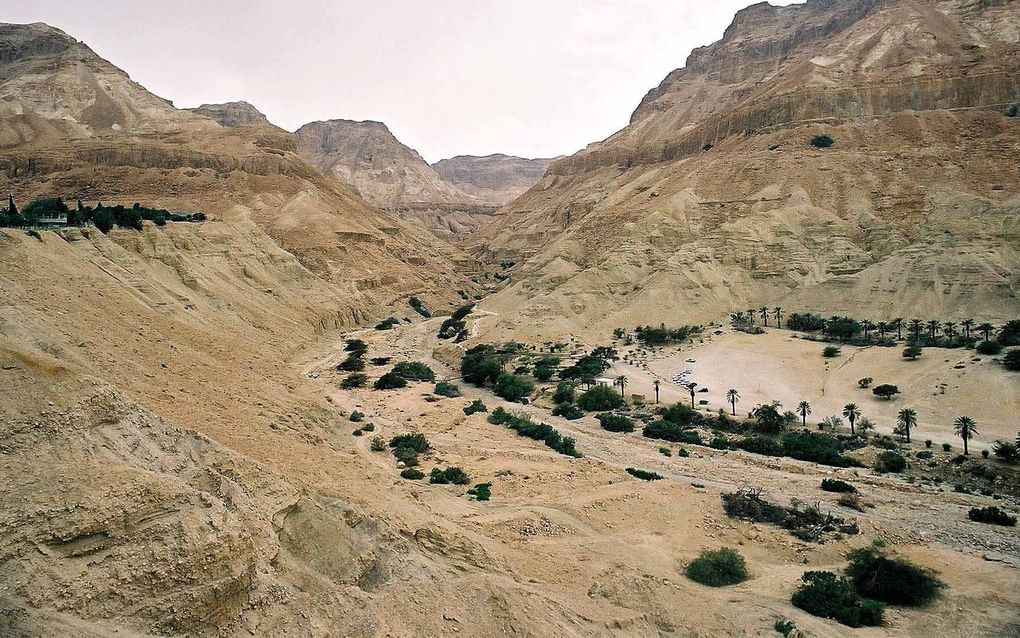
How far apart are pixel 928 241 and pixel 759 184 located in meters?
19.4

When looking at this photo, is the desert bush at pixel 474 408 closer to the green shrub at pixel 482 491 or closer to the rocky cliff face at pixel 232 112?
the green shrub at pixel 482 491

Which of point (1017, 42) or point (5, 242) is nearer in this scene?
point (5, 242)

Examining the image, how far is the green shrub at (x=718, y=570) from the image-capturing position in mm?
14250

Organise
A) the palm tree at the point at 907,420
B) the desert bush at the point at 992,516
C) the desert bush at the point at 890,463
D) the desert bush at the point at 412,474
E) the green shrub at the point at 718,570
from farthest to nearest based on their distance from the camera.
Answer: the palm tree at the point at 907,420 < the desert bush at the point at 890,463 < the desert bush at the point at 412,474 < the desert bush at the point at 992,516 < the green shrub at the point at 718,570

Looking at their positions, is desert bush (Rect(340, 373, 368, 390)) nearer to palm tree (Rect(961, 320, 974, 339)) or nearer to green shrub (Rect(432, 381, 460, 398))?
green shrub (Rect(432, 381, 460, 398))

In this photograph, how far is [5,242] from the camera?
22.3 meters

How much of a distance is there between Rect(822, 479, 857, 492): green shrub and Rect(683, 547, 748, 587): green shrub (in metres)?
9.47

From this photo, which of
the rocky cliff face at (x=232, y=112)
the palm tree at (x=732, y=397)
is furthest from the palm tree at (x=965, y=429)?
the rocky cliff face at (x=232, y=112)

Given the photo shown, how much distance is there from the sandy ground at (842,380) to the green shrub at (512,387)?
7.24m

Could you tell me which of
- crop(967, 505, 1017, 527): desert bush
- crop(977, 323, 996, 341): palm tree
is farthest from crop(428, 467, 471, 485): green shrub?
crop(977, 323, 996, 341): palm tree

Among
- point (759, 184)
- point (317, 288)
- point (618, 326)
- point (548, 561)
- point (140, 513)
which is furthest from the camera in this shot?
point (759, 184)

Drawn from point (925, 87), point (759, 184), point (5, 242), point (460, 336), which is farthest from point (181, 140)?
point (925, 87)

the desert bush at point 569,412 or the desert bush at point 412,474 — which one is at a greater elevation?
the desert bush at point 412,474

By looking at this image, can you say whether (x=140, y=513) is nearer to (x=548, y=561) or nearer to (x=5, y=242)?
(x=548, y=561)
